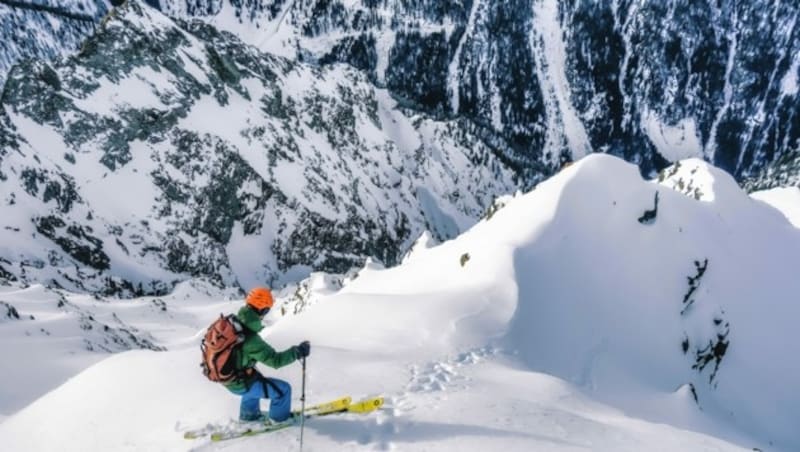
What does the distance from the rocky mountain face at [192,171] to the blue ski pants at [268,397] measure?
277 ft

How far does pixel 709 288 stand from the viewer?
93.9ft

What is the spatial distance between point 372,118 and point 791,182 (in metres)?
111

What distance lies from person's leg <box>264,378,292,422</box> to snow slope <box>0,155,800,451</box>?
40cm

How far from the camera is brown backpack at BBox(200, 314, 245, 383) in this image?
10297mm

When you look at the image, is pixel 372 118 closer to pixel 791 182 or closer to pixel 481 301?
pixel 791 182

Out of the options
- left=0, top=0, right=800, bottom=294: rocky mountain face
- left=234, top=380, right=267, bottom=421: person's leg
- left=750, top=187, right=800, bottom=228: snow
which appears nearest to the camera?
left=234, top=380, right=267, bottom=421: person's leg

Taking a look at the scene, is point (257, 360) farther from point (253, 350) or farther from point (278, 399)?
point (278, 399)

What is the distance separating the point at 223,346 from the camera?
10.3m

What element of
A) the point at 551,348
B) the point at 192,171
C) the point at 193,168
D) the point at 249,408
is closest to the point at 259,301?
the point at 249,408

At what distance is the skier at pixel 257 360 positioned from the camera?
410 inches

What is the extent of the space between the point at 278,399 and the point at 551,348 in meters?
11.3

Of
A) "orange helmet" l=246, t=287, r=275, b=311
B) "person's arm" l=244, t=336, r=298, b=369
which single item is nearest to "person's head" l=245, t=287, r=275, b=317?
"orange helmet" l=246, t=287, r=275, b=311

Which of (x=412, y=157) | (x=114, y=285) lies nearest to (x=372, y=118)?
(x=412, y=157)

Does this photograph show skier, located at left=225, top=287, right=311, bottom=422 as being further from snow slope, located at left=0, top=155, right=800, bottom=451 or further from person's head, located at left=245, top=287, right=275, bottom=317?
snow slope, located at left=0, top=155, right=800, bottom=451
